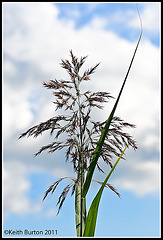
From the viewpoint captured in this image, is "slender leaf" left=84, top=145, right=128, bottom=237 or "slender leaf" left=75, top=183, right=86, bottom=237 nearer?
"slender leaf" left=84, top=145, right=128, bottom=237

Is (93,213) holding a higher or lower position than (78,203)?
lower

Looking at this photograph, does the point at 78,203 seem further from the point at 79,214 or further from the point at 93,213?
the point at 93,213

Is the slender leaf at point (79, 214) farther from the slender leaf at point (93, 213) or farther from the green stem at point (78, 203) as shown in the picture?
the slender leaf at point (93, 213)

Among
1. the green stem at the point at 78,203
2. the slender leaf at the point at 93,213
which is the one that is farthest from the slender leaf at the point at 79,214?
the slender leaf at the point at 93,213

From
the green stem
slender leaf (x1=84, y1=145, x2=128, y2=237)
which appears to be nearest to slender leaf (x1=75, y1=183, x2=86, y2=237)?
the green stem

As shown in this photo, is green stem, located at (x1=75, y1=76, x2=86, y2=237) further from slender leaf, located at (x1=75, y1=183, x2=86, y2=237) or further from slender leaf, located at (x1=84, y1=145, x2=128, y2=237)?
slender leaf, located at (x1=84, y1=145, x2=128, y2=237)

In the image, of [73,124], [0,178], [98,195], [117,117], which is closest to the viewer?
[98,195]

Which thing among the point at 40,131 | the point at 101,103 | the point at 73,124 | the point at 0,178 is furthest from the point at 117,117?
the point at 0,178

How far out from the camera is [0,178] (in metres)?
3.82

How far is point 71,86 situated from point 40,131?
85 cm

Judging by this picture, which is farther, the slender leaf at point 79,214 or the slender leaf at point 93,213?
the slender leaf at point 79,214

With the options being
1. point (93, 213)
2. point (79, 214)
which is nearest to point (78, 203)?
point (79, 214)

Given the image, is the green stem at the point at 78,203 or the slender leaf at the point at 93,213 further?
the green stem at the point at 78,203

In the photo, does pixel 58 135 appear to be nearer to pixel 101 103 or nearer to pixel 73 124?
pixel 73 124
